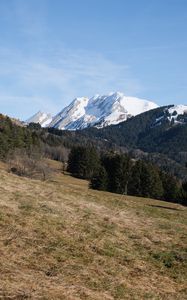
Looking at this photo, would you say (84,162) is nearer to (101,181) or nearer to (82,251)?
(101,181)

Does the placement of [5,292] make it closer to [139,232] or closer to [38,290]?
[38,290]

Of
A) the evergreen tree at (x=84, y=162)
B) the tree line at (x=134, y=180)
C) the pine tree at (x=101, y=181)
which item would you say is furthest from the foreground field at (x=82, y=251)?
the evergreen tree at (x=84, y=162)

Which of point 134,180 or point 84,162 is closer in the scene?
point 134,180

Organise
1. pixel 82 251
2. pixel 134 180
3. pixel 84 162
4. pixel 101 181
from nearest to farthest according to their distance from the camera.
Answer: pixel 82 251 < pixel 101 181 < pixel 134 180 < pixel 84 162

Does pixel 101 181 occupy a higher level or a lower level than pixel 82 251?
higher

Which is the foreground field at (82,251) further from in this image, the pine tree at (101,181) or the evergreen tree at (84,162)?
the evergreen tree at (84,162)

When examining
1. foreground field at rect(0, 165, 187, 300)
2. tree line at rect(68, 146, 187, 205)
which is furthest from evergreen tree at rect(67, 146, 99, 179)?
foreground field at rect(0, 165, 187, 300)

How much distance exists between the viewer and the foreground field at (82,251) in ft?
39.1

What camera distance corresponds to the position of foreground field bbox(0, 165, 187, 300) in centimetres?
1192

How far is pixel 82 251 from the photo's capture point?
1512cm

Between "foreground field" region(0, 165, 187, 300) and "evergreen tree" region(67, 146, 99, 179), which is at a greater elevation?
"evergreen tree" region(67, 146, 99, 179)

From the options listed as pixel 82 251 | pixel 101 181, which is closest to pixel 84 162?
pixel 101 181

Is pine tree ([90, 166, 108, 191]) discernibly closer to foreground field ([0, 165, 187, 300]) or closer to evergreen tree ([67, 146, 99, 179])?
evergreen tree ([67, 146, 99, 179])

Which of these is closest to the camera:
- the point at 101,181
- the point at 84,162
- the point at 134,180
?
the point at 101,181
